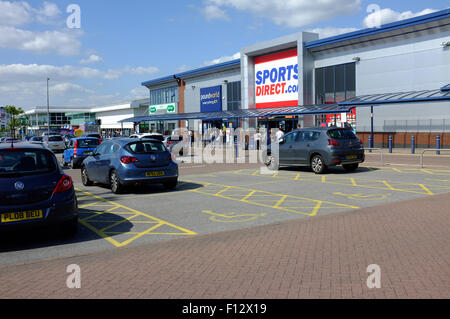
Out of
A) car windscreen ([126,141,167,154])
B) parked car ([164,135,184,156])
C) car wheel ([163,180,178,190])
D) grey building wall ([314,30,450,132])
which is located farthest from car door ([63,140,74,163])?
grey building wall ([314,30,450,132])

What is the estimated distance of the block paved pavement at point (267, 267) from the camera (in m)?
4.30

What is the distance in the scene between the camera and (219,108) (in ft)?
150

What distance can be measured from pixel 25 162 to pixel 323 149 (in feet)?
34.0

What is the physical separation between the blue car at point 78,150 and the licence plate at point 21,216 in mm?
14113

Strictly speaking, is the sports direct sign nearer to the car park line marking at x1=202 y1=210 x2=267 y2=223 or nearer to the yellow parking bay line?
the yellow parking bay line

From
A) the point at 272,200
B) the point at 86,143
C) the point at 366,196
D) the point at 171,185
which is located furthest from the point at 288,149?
the point at 86,143

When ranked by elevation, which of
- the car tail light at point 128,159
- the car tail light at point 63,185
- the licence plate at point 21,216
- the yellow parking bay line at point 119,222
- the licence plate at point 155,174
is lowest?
the yellow parking bay line at point 119,222

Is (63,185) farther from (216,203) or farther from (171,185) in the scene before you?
(171,185)

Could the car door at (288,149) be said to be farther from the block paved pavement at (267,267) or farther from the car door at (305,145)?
the block paved pavement at (267,267)

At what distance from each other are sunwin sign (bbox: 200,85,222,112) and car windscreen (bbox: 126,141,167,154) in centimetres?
3423

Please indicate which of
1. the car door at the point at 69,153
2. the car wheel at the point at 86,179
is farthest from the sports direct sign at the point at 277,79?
the car wheel at the point at 86,179

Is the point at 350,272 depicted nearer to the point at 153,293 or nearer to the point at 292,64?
the point at 153,293
